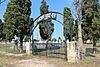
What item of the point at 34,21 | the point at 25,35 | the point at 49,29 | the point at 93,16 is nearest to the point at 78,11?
the point at 93,16

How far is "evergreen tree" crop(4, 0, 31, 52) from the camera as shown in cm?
4541

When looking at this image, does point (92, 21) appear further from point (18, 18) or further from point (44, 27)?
point (44, 27)

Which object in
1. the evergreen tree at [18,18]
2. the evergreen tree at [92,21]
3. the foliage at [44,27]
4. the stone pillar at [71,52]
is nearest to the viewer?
the stone pillar at [71,52]

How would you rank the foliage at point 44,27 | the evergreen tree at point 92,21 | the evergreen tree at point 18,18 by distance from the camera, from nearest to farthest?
the evergreen tree at point 92,21 → the evergreen tree at point 18,18 → the foliage at point 44,27

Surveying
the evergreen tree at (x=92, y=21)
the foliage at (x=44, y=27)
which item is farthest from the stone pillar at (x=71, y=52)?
the foliage at (x=44, y=27)

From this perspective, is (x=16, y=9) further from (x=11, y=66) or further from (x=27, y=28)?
(x=11, y=66)

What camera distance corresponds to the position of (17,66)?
22031mm

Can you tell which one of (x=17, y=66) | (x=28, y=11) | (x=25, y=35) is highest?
(x=28, y=11)

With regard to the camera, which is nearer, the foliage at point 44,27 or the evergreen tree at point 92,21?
the evergreen tree at point 92,21

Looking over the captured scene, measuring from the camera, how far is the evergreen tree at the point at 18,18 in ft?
149

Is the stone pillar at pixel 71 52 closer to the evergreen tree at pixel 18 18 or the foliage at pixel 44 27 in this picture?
the evergreen tree at pixel 18 18

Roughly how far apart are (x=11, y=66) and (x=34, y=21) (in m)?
22.7

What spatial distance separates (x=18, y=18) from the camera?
149ft

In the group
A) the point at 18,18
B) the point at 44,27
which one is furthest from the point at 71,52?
the point at 44,27
